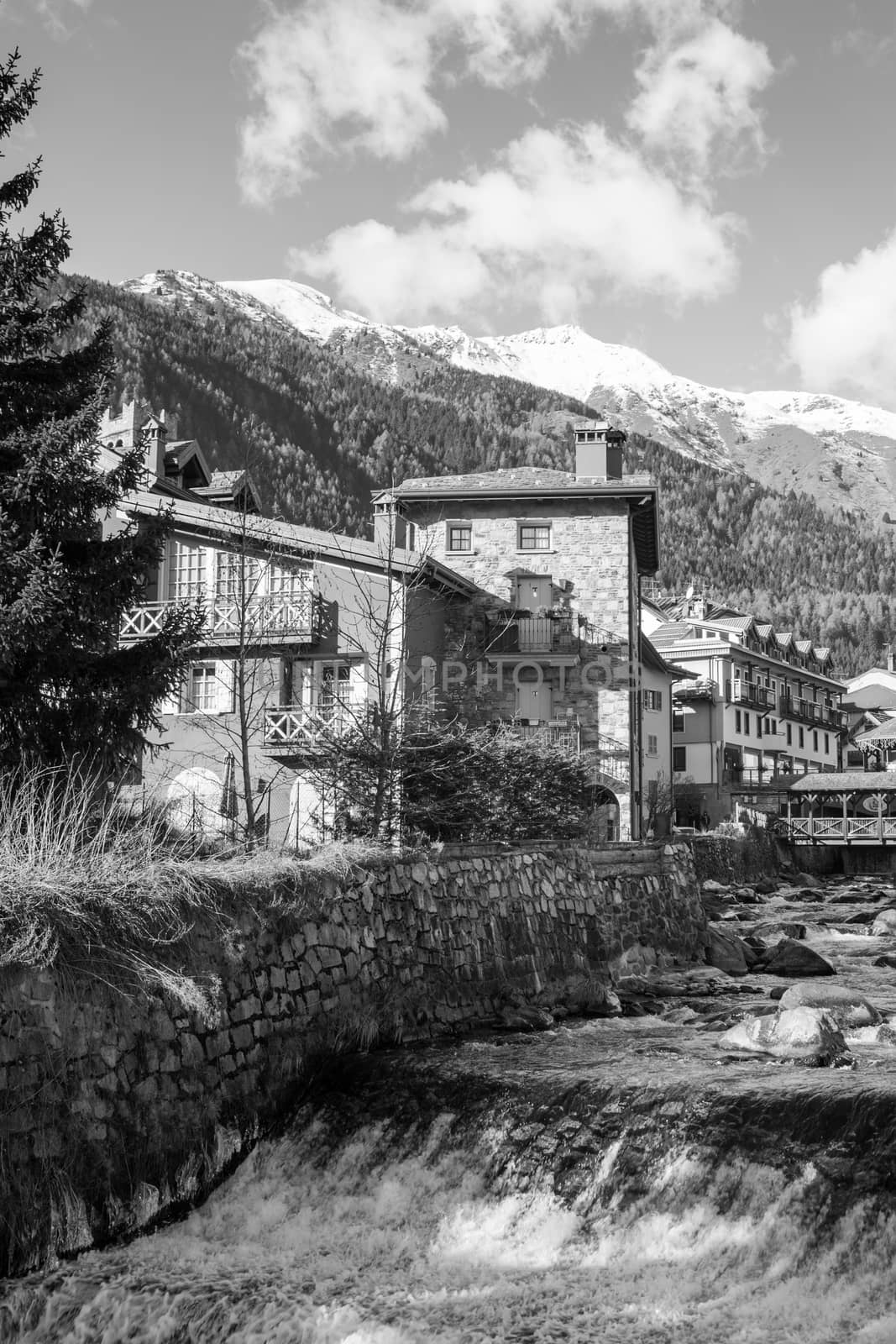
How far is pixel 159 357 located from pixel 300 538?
113953mm

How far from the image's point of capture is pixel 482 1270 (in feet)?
28.3

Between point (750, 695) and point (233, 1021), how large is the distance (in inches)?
2131

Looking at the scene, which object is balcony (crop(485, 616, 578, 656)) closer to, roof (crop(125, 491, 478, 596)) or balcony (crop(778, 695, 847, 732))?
roof (crop(125, 491, 478, 596))

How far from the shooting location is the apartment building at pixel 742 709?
57406 mm

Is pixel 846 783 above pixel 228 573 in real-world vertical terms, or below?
below

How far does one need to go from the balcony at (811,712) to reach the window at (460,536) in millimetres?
34987

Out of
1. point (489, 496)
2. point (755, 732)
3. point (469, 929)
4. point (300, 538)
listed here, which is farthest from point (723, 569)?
point (469, 929)

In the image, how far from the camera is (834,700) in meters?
79.6

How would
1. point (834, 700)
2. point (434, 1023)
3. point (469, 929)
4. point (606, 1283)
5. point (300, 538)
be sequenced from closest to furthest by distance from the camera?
1. point (606, 1283)
2. point (434, 1023)
3. point (469, 929)
4. point (300, 538)
5. point (834, 700)

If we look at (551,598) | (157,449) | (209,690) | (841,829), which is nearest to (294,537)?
(209,690)

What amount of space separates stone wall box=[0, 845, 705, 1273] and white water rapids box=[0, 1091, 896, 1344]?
45 centimetres

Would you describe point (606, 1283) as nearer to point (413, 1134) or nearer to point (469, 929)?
point (413, 1134)

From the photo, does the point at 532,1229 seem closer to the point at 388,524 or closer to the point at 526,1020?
the point at 526,1020

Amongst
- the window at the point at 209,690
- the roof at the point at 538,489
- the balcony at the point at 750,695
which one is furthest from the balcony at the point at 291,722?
the balcony at the point at 750,695
